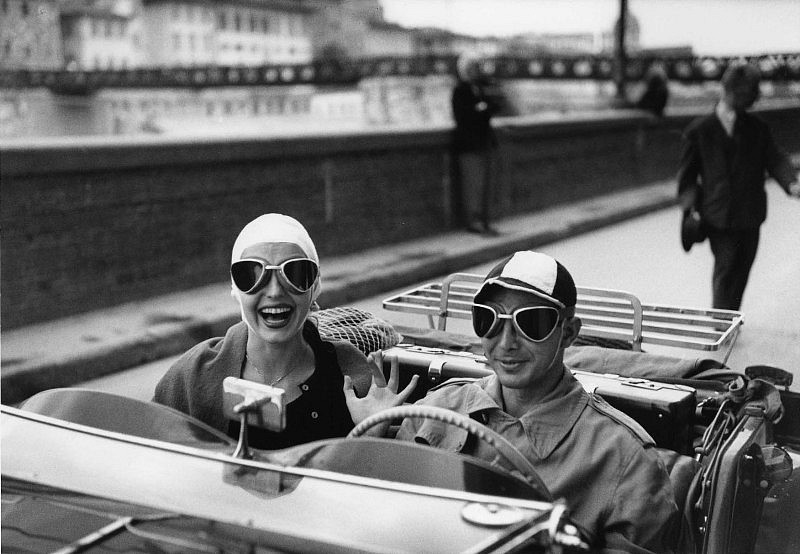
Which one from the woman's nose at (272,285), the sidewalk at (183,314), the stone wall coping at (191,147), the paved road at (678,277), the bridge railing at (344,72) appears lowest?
the paved road at (678,277)

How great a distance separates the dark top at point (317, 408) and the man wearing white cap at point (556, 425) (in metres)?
0.27

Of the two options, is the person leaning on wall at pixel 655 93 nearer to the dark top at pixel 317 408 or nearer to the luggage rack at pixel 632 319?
the luggage rack at pixel 632 319

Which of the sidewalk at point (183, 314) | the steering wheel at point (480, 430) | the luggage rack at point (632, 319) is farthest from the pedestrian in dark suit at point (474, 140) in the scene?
the steering wheel at point (480, 430)

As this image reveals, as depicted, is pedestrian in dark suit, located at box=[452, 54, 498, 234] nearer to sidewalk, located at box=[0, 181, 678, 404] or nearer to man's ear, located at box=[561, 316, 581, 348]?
sidewalk, located at box=[0, 181, 678, 404]

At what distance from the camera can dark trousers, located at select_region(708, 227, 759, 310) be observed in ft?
24.3

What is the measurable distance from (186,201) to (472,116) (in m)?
4.51

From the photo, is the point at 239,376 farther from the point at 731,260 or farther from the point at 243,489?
the point at 731,260

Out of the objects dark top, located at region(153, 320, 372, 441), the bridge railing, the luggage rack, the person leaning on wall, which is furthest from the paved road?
the person leaning on wall

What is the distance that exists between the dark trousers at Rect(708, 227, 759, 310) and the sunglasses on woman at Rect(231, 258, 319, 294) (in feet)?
17.3

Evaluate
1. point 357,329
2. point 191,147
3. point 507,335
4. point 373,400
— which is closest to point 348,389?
point 373,400

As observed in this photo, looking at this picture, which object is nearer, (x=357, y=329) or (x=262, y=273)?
(x=262, y=273)

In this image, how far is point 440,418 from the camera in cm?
203

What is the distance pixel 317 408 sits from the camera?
302 cm

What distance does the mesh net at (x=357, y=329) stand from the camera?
3.85 meters
